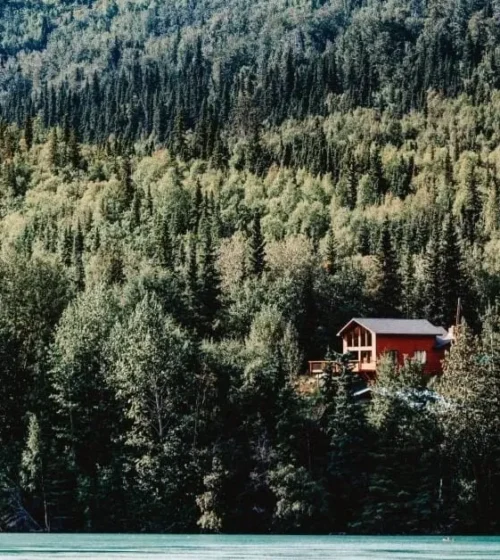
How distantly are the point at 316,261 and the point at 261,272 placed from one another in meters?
7.28

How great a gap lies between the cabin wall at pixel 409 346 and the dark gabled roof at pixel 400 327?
523mm

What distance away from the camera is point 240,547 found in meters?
59.4

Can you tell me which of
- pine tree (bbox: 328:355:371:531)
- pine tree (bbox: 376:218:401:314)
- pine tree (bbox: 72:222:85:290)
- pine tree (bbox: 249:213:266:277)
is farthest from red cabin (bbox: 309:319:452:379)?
pine tree (bbox: 72:222:85:290)

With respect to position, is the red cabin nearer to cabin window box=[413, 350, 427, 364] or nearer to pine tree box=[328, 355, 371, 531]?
cabin window box=[413, 350, 427, 364]

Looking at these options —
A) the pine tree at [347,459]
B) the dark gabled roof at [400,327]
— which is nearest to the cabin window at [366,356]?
the dark gabled roof at [400,327]

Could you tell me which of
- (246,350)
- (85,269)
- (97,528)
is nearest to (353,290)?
(85,269)

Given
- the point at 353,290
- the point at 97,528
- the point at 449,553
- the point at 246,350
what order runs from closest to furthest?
the point at 449,553 → the point at 97,528 → the point at 246,350 → the point at 353,290

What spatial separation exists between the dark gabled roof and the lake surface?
4382 centimetres

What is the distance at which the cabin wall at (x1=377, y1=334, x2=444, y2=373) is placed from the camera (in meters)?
114

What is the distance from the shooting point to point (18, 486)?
262ft

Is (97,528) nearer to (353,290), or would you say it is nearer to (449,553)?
(449,553)

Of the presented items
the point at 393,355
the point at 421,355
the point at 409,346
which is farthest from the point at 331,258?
the point at 393,355

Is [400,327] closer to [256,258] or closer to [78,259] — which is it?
[256,258]

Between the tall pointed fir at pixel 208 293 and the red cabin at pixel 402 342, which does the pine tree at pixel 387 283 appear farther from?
the tall pointed fir at pixel 208 293
